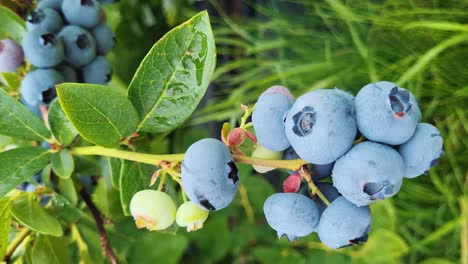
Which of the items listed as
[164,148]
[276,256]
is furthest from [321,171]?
[276,256]

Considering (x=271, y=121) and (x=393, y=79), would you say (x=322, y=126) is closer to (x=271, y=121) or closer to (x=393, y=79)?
(x=271, y=121)

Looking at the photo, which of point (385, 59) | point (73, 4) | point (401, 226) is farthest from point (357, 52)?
point (73, 4)

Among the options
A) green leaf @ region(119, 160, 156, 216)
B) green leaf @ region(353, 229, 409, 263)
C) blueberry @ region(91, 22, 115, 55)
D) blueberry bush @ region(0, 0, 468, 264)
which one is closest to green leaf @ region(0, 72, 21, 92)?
blueberry bush @ region(0, 0, 468, 264)

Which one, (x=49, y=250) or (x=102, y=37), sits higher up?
(x=102, y=37)

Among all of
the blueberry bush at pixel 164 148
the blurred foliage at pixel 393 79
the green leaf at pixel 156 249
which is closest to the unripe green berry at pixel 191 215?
the blueberry bush at pixel 164 148

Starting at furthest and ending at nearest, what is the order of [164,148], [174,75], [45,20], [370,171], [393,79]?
[393,79], [164,148], [45,20], [174,75], [370,171]

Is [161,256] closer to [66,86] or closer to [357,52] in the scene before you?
[66,86]
